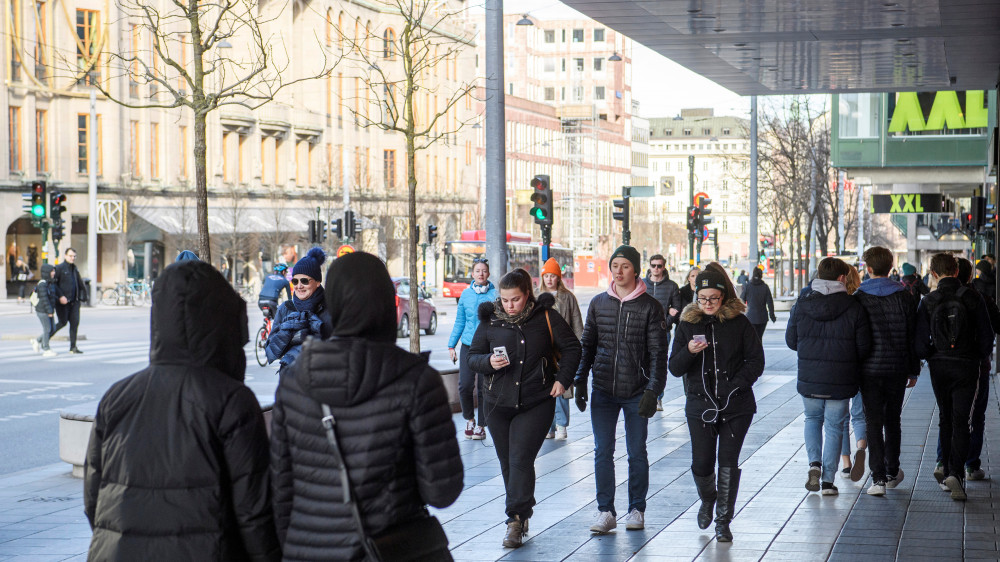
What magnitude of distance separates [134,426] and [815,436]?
6.45m

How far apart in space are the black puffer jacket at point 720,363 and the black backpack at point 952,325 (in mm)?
1919

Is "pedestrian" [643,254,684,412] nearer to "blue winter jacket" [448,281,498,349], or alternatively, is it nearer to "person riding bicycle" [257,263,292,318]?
"blue winter jacket" [448,281,498,349]

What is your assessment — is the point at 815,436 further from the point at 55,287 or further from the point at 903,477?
the point at 55,287

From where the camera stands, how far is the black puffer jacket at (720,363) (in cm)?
776

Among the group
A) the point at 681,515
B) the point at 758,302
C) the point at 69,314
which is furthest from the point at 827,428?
the point at 69,314

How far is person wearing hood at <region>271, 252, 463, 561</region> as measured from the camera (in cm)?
391

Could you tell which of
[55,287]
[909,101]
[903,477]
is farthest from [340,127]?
[903,477]

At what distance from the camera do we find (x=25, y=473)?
423 inches

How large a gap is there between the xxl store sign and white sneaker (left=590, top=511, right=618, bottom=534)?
3109 cm

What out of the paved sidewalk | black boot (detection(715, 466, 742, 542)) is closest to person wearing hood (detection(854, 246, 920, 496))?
the paved sidewalk

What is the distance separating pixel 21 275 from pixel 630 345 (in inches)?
1841

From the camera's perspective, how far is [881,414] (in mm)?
9180

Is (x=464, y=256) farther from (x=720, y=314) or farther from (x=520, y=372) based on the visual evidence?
(x=520, y=372)

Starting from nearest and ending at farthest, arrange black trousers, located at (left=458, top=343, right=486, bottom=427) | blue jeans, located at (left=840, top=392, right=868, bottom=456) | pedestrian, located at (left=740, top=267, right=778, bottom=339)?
blue jeans, located at (left=840, top=392, right=868, bottom=456) < black trousers, located at (left=458, top=343, right=486, bottom=427) < pedestrian, located at (left=740, top=267, right=778, bottom=339)
